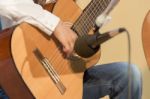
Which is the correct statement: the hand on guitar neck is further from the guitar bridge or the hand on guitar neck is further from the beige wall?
the beige wall

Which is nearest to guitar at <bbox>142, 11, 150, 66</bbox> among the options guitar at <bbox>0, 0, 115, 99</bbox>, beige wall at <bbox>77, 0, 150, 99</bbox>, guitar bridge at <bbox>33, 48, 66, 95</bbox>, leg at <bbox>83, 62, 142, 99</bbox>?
leg at <bbox>83, 62, 142, 99</bbox>

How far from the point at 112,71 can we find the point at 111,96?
0.09 meters

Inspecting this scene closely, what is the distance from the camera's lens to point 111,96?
116cm

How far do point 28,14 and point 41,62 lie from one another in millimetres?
158

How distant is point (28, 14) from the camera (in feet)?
3.41

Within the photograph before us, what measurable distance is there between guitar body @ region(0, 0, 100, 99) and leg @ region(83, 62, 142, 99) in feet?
0.22

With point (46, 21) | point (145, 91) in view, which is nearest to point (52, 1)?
point (46, 21)

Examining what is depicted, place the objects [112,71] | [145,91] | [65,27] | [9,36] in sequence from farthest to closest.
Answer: [145,91], [112,71], [65,27], [9,36]

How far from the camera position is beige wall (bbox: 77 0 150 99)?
171 centimetres

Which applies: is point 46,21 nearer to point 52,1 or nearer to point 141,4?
point 52,1

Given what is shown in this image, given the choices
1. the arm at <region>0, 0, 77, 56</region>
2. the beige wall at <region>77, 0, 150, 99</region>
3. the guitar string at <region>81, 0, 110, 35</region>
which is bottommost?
the beige wall at <region>77, 0, 150, 99</region>

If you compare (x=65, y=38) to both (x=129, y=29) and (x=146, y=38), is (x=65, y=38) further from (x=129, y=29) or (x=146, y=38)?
(x=129, y=29)

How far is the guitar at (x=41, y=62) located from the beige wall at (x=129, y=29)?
23.1 inches

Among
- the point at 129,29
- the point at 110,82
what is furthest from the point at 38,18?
the point at 129,29
